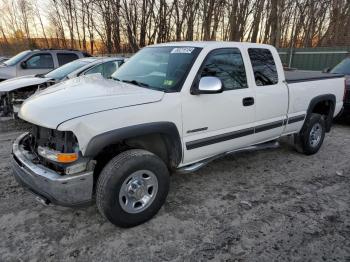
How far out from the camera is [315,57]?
13.0m

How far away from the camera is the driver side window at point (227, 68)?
3.46m

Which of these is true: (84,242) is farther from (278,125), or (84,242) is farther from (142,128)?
(278,125)

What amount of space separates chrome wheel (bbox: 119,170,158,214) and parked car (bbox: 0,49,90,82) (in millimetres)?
8062

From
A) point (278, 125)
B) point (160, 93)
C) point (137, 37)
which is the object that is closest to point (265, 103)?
point (278, 125)

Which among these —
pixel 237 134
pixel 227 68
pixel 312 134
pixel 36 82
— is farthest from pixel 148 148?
pixel 36 82

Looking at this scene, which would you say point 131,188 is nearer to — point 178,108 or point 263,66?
point 178,108

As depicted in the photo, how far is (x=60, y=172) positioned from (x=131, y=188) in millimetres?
697

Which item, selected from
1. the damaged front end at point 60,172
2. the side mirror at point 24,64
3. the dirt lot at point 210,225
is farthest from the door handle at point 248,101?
the side mirror at point 24,64

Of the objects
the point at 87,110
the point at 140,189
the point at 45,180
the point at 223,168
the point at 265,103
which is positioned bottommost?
the point at 223,168

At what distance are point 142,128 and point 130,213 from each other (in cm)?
88

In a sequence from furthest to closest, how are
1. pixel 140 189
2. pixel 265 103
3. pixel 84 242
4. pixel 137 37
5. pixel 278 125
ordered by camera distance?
1. pixel 137 37
2. pixel 278 125
3. pixel 265 103
4. pixel 140 189
5. pixel 84 242

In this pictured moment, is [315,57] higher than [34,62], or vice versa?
[34,62]

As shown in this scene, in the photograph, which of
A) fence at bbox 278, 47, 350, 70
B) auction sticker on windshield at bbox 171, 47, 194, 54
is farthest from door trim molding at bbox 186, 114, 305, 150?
fence at bbox 278, 47, 350, 70

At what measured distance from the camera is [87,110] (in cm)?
257
